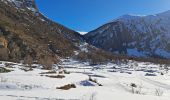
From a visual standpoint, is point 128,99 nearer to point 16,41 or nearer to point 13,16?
point 16,41

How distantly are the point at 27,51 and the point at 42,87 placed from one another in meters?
80.4

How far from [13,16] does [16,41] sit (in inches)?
3183

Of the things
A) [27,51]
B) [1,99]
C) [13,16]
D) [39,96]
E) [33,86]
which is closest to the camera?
[1,99]

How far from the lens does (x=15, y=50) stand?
301 ft

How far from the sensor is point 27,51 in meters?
102

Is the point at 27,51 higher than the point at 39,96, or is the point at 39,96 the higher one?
the point at 27,51

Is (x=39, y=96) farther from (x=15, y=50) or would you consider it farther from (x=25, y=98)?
(x=15, y=50)

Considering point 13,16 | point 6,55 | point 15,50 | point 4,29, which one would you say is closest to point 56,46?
point 13,16

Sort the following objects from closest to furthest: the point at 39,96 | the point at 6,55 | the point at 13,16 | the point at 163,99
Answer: the point at 39,96
the point at 163,99
the point at 6,55
the point at 13,16

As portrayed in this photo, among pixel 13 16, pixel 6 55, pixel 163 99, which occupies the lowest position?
pixel 163 99

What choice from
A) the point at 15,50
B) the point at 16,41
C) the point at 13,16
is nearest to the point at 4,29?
the point at 16,41

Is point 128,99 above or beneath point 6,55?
beneath

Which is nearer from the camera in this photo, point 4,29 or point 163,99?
point 163,99

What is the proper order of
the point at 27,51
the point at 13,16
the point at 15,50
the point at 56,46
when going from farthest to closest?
the point at 13,16, the point at 56,46, the point at 27,51, the point at 15,50
